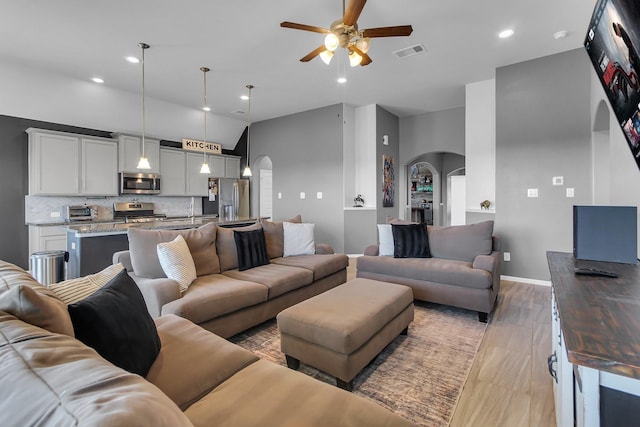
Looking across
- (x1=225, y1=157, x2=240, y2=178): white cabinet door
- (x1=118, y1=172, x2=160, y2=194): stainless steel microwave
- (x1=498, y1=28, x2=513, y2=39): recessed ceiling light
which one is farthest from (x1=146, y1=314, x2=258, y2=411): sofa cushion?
(x1=225, y1=157, x2=240, y2=178): white cabinet door

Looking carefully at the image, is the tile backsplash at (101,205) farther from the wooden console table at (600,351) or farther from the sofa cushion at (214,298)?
the wooden console table at (600,351)

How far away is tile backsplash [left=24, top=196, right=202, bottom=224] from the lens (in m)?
4.80

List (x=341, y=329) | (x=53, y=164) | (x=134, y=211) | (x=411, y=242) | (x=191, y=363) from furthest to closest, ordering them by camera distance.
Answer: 1. (x=134, y=211)
2. (x=53, y=164)
3. (x=411, y=242)
4. (x=341, y=329)
5. (x=191, y=363)

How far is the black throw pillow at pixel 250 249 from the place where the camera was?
327 centimetres

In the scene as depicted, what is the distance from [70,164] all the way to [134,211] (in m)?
1.37

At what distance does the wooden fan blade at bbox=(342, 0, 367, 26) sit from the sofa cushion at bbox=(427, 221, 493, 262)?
8.17ft

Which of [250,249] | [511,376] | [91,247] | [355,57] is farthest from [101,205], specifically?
[511,376]

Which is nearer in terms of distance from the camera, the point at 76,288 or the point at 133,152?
the point at 76,288

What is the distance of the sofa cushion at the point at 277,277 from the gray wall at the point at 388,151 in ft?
10.2

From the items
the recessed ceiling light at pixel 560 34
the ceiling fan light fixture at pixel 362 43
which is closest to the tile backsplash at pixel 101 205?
the ceiling fan light fixture at pixel 362 43

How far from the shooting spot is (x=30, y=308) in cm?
84

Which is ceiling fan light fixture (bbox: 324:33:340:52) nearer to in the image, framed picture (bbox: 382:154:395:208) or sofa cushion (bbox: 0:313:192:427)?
sofa cushion (bbox: 0:313:192:427)

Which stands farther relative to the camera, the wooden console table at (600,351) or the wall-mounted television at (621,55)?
the wall-mounted television at (621,55)

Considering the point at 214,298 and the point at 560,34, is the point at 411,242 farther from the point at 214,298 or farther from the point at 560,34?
the point at 560,34
